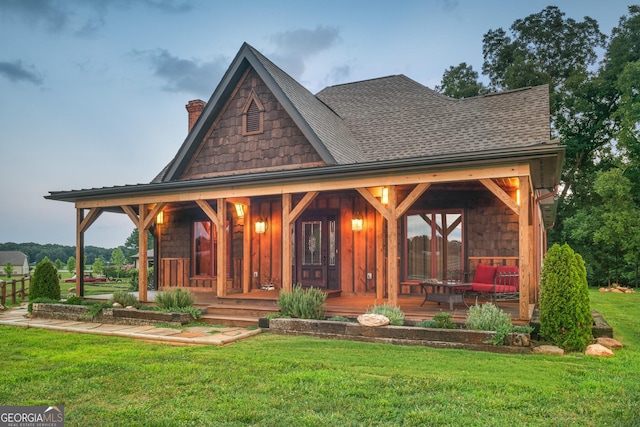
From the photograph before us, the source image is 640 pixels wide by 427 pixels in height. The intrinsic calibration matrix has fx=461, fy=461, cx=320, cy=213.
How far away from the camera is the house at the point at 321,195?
9695mm

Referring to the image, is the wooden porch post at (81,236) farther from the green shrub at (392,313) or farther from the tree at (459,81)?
the tree at (459,81)

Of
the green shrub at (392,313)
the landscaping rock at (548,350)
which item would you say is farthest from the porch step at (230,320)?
the landscaping rock at (548,350)

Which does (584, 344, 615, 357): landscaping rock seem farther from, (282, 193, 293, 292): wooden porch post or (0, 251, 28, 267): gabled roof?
(0, 251, 28, 267): gabled roof

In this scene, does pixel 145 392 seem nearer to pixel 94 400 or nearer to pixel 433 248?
pixel 94 400

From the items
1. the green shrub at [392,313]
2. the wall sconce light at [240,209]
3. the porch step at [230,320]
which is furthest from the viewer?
the wall sconce light at [240,209]

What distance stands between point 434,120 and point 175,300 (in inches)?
320

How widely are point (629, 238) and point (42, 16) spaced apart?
83.0ft

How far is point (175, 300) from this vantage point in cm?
959

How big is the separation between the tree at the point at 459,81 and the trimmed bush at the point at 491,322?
71.4ft

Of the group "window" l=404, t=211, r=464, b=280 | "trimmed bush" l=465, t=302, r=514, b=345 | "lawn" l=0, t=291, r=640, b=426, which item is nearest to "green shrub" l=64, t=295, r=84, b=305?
"lawn" l=0, t=291, r=640, b=426

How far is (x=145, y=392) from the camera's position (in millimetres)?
4641

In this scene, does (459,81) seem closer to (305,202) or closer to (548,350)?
(305,202)

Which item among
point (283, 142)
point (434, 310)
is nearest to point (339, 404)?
point (434, 310)

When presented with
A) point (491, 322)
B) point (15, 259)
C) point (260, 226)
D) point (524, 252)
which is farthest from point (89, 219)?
point (15, 259)
